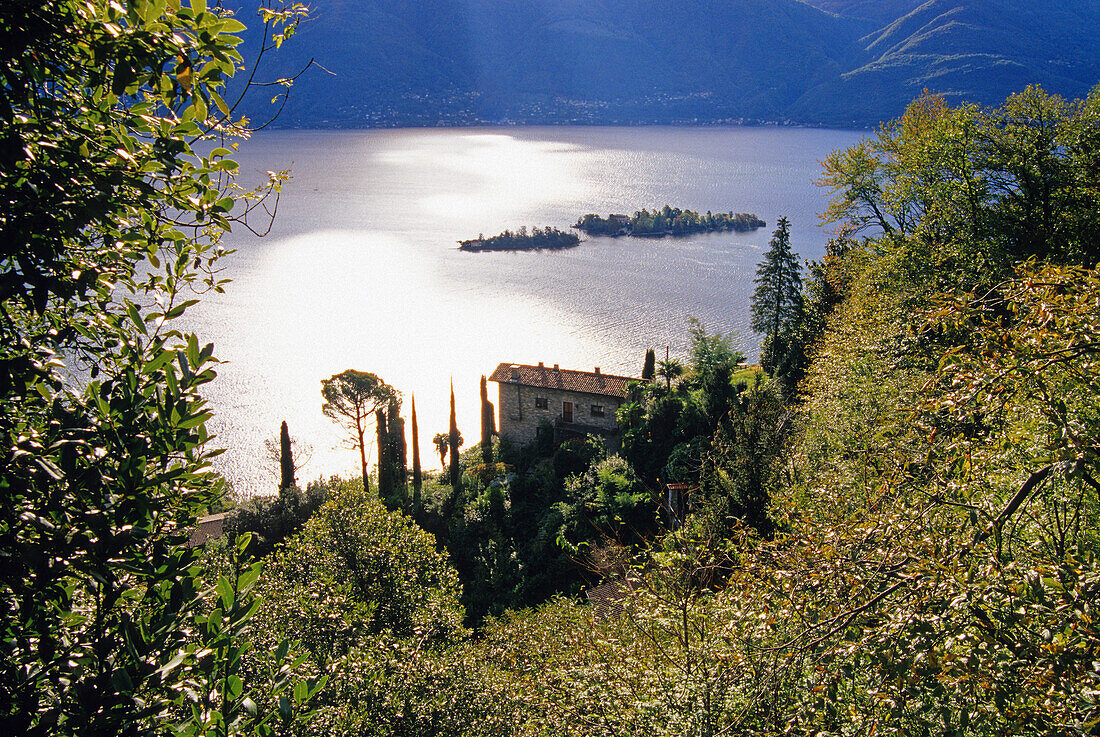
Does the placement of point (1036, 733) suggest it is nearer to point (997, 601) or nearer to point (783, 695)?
point (997, 601)

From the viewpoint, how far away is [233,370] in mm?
54969

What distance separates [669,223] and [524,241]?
24.5 metres

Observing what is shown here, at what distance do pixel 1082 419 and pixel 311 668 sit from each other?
34.7ft

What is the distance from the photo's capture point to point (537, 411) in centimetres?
4038

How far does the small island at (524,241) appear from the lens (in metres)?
96.8

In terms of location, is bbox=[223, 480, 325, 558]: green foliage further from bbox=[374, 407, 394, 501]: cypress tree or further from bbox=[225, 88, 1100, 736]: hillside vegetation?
bbox=[225, 88, 1100, 736]: hillside vegetation

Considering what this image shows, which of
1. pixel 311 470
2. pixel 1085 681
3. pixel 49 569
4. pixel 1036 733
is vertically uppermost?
pixel 49 569

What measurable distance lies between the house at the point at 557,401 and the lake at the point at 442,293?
8190mm

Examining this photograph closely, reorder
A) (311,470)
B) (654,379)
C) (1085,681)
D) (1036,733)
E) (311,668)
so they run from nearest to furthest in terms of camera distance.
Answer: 1. (1085,681)
2. (1036,733)
3. (311,668)
4. (654,379)
5. (311,470)

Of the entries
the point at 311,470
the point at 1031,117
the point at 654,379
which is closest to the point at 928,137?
the point at 1031,117

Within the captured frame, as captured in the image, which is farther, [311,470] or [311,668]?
[311,470]

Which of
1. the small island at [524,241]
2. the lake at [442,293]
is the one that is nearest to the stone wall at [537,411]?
the lake at [442,293]

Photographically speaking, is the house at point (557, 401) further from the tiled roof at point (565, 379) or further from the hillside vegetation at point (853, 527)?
the hillside vegetation at point (853, 527)

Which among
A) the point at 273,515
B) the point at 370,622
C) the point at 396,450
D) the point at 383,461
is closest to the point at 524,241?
the point at 396,450
